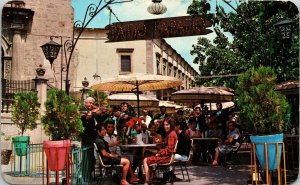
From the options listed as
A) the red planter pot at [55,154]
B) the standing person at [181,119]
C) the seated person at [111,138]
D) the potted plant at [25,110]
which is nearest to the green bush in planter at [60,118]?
the red planter pot at [55,154]

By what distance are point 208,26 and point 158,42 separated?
28.2 meters

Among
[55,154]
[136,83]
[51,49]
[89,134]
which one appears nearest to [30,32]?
[51,49]

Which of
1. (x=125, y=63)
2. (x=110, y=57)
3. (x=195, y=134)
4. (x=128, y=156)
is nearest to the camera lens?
(x=128, y=156)

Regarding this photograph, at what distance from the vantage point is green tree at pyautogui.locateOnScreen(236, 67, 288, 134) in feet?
20.4

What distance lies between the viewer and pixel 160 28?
9.63m

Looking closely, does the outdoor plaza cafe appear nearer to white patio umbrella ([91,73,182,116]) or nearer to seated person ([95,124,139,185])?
seated person ([95,124,139,185])

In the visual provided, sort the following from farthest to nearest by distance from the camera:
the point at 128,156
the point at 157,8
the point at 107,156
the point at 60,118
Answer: the point at 157,8
the point at 128,156
the point at 107,156
the point at 60,118

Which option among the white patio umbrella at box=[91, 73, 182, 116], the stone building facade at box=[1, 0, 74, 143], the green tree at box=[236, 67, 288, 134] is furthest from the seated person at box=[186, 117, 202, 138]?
the stone building facade at box=[1, 0, 74, 143]

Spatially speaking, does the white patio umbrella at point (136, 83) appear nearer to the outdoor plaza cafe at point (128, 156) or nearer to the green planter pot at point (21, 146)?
the outdoor plaza cafe at point (128, 156)

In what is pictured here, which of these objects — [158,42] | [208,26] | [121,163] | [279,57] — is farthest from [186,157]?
[158,42]

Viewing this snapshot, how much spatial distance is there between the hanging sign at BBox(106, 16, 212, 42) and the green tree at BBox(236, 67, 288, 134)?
9.95 ft

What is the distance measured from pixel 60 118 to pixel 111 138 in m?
1.94

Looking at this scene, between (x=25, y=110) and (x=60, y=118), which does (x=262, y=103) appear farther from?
(x=25, y=110)

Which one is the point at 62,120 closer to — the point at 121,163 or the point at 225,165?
the point at 121,163
